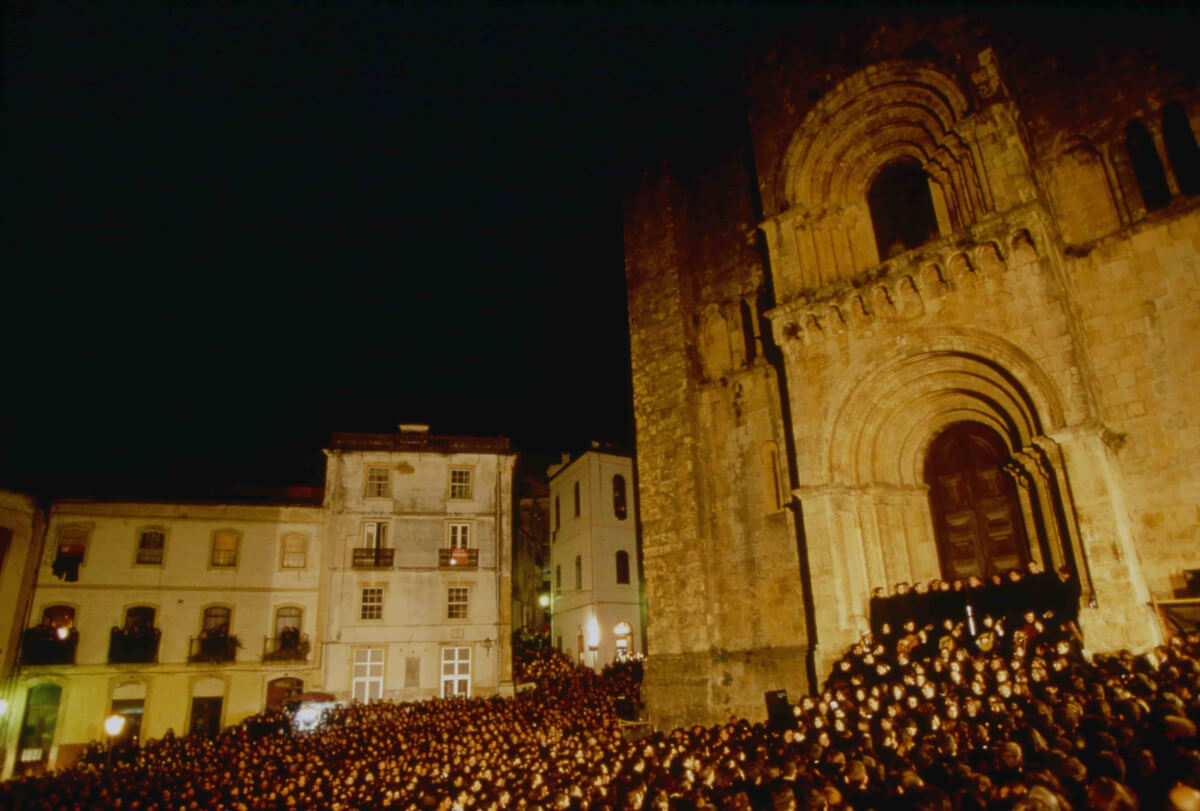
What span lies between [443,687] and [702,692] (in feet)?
58.1

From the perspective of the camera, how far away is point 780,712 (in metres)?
12.6

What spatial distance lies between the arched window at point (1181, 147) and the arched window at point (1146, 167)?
7.9 inches

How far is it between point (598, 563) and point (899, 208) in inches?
932

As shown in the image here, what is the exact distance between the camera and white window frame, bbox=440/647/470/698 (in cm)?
2900

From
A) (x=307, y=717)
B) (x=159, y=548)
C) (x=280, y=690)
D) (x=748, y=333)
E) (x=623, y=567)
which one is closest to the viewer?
(x=748, y=333)

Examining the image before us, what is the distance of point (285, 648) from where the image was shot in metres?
28.1

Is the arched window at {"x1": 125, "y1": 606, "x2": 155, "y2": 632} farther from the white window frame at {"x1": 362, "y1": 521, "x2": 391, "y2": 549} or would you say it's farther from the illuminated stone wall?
the white window frame at {"x1": 362, "y1": 521, "x2": 391, "y2": 549}

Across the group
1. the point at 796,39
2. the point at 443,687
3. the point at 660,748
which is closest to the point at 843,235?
the point at 796,39

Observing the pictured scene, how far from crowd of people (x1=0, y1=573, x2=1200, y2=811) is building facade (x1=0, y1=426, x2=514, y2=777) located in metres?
9.93

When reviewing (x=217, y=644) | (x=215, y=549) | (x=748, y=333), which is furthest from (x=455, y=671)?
(x=748, y=333)

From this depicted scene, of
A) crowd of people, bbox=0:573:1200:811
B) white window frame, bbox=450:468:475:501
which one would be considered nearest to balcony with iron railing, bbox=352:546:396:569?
white window frame, bbox=450:468:475:501

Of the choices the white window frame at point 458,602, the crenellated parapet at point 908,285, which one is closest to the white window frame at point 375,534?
the white window frame at point 458,602

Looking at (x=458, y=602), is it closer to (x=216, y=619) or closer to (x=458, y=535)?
(x=458, y=535)

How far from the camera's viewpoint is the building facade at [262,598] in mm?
25250
